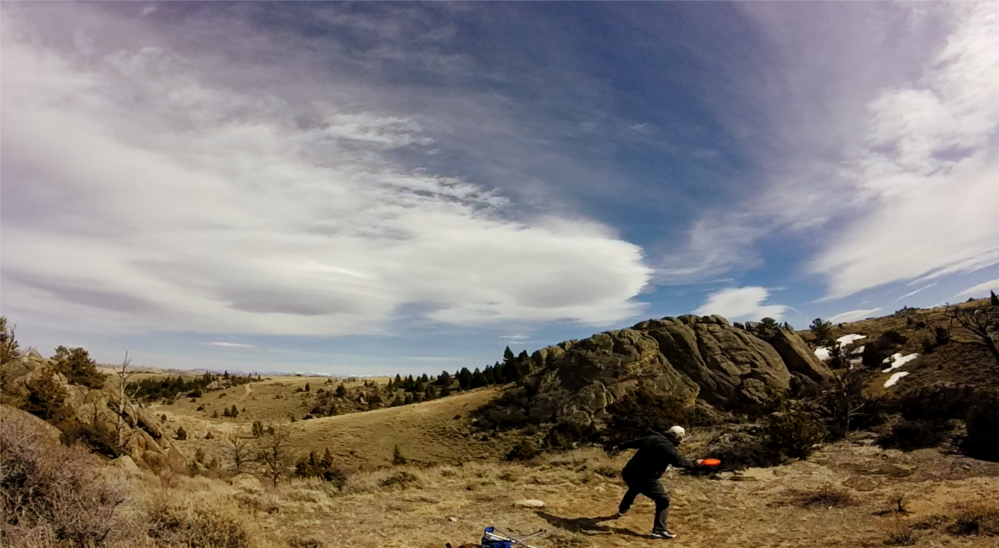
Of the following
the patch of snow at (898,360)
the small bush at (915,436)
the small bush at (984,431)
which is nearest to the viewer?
the small bush at (984,431)

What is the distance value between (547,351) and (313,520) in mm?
62877

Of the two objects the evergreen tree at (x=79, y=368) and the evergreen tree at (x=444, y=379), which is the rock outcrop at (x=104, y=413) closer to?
the evergreen tree at (x=79, y=368)

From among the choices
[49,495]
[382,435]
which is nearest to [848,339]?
[382,435]

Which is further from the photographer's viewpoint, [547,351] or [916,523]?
[547,351]

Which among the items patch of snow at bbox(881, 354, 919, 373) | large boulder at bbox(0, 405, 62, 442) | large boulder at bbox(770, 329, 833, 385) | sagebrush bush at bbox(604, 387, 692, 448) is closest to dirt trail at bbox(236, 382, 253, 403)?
sagebrush bush at bbox(604, 387, 692, 448)

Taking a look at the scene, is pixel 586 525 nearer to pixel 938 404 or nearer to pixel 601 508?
pixel 601 508

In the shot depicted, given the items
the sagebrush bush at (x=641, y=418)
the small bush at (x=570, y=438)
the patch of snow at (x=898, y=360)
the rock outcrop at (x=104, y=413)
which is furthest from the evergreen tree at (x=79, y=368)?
the patch of snow at (x=898, y=360)

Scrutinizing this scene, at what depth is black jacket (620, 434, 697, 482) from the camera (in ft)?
30.5

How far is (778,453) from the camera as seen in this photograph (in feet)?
54.2

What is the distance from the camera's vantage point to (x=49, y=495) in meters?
6.69

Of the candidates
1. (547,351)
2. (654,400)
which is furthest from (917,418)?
(547,351)

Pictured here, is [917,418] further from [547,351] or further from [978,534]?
[547,351]

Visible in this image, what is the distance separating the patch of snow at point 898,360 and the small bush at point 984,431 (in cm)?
3369

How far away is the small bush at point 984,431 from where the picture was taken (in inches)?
559
